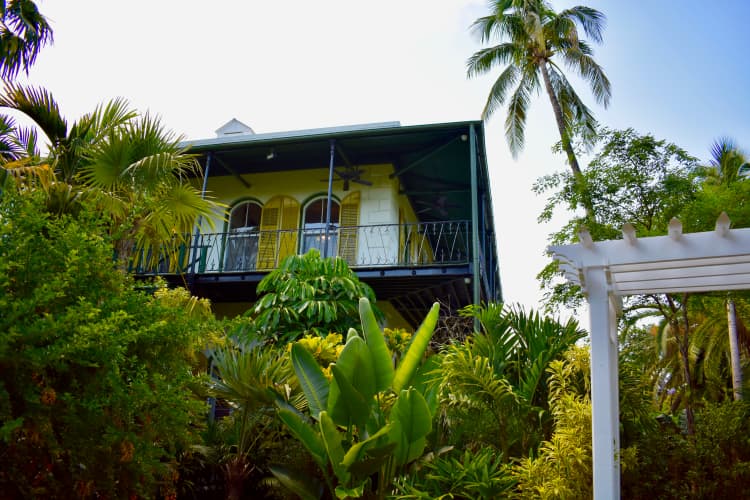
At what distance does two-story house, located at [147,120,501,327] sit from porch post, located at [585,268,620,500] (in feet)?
19.2

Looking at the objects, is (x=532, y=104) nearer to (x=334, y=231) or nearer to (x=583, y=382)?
(x=334, y=231)

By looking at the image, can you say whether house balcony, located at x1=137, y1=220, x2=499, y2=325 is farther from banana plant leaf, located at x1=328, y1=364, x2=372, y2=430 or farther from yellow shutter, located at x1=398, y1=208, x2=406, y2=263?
banana plant leaf, located at x1=328, y1=364, x2=372, y2=430

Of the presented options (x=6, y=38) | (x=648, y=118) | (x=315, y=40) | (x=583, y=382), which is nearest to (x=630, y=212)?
(x=648, y=118)

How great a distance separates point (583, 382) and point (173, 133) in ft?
16.3

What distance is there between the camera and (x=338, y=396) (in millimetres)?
5656

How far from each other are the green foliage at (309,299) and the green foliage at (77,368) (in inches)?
180

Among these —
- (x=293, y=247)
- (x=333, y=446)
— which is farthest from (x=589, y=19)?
(x=333, y=446)

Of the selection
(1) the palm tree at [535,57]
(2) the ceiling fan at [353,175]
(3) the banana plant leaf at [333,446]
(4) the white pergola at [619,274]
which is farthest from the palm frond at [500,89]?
(3) the banana plant leaf at [333,446]

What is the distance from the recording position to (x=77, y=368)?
393 cm

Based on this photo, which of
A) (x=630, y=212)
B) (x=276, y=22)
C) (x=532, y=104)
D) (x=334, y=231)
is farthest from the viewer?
(x=532, y=104)

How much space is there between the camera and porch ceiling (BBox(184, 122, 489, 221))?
11.6 m

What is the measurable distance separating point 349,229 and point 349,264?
79cm

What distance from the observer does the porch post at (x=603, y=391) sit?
4.21m

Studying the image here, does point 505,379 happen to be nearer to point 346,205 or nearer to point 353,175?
point 353,175
